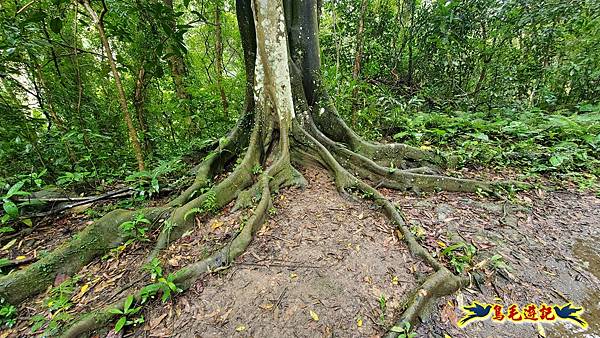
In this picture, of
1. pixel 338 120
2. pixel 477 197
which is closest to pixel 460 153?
pixel 477 197

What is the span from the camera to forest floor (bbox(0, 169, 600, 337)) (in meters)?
2.17

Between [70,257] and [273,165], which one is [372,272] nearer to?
[273,165]

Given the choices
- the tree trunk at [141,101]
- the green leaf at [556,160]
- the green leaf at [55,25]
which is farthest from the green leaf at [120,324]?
the green leaf at [556,160]

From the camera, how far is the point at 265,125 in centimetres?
440

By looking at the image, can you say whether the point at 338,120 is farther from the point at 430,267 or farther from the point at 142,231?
the point at 142,231

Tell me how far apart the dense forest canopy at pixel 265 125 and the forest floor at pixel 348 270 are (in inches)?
4.9

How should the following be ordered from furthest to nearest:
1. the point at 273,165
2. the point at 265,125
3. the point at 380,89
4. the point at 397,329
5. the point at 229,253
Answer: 1. the point at 380,89
2. the point at 265,125
3. the point at 273,165
4. the point at 229,253
5. the point at 397,329

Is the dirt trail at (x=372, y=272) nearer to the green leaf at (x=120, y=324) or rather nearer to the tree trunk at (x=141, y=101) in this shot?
the green leaf at (x=120, y=324)

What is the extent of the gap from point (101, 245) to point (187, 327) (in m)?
1.56

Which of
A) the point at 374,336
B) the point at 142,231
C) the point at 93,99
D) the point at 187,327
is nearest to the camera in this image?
the point at 374,336

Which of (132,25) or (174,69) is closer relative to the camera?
(132,25)

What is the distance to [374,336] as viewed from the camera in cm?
203

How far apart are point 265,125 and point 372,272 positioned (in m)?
2.78

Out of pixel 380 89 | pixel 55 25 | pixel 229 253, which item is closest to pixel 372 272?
pixel 229 253
